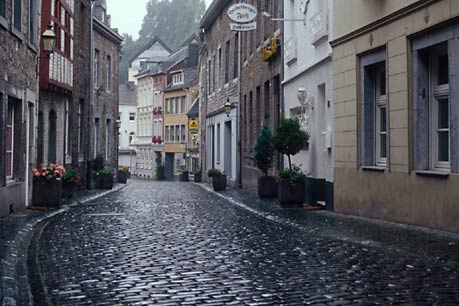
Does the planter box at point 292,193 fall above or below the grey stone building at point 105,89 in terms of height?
below

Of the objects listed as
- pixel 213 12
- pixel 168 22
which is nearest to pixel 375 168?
pixel 213 12

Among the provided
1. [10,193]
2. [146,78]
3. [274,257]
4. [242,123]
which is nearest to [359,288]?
[274,257]

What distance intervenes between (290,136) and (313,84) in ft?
5.43

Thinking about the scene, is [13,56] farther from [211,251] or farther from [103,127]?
[103,127]

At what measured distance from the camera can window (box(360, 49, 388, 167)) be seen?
47.8 feet

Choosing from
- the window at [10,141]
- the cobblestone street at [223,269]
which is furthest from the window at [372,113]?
the window at [10,141]

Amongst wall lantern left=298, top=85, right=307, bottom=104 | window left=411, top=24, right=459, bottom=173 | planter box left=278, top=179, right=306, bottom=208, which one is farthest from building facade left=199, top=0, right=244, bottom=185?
window left=411, top=24, right=459, bottom=173

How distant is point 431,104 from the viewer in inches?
478

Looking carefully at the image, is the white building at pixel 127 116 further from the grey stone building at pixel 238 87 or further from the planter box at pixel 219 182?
the planter box at pixel 219 182

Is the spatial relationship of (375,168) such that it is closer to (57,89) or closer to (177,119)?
(57,89)

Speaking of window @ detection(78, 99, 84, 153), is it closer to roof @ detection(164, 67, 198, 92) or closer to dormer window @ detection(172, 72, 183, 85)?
roof @ detection(164, 67, 198, 92)

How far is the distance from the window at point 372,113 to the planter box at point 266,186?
7.49 meters

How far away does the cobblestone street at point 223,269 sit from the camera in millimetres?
6703

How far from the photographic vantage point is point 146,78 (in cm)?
8575
